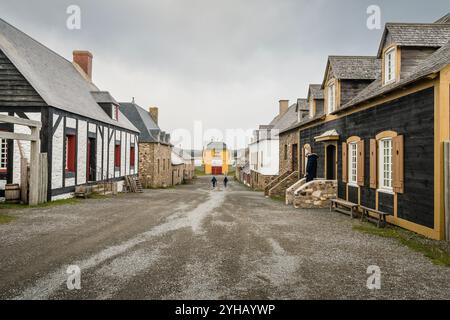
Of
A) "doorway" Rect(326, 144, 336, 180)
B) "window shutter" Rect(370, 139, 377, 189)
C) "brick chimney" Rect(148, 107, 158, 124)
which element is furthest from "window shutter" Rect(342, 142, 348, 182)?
"brick chimney" Rect(148, 107, 158, 124)

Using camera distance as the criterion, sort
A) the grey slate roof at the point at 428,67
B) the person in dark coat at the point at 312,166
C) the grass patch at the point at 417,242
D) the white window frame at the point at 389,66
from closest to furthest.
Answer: the grass patch at the point at 417,242 → the grey slate roof at the point at 428,67 → the white window frame at the point at 389,66 → the person in dark coat at the point at 312,166

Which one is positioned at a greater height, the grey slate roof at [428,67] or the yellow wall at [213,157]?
the grey slate roof at [428,67]

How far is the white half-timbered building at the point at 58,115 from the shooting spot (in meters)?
13.4

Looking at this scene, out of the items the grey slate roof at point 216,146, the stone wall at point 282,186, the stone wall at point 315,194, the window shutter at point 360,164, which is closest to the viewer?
the window shutter at point 360,164

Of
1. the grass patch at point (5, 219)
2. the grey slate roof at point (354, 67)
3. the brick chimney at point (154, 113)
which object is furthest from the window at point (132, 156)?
the grey slate roof at point (354, 67)

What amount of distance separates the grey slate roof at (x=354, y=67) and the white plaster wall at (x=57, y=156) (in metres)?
13.5

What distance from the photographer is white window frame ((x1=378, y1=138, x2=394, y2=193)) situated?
9836 mm

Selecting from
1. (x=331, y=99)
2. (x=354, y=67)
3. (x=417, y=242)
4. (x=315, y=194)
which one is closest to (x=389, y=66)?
(x=354, y=67)

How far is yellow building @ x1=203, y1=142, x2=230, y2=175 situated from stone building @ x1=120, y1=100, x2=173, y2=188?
31.8 metres

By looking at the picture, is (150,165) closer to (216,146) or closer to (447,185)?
(447,185)

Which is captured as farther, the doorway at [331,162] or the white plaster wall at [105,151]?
the white plaster wall at [105,151]

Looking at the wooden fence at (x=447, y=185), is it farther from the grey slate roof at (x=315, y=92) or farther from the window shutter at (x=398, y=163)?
the grey slate roof at (x=315, y=92)

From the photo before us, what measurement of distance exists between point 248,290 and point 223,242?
9.20ft

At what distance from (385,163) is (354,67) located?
5.78 meters
